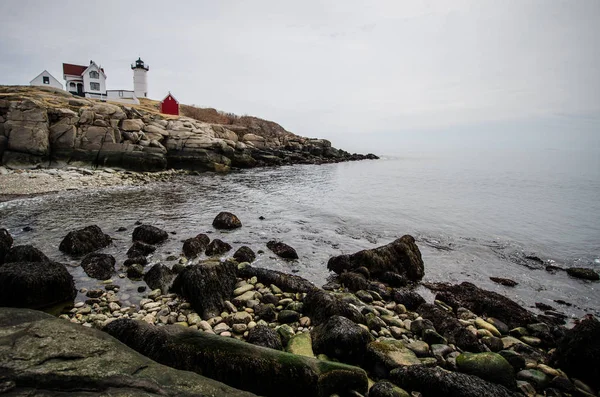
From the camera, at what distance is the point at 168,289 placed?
9.51 metres

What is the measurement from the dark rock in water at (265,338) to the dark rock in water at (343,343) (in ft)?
2.67

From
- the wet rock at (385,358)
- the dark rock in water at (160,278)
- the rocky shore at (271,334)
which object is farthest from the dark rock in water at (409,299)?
the dark rock in water at (160,278)

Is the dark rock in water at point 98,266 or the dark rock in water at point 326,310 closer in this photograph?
the dark rock in water at point 326,310

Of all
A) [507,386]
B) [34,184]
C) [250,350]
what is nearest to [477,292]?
[507,386]

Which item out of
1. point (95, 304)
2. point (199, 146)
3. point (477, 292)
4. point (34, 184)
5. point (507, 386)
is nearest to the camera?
point (507, 386)

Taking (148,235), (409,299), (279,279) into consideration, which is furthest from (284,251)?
(148,235)

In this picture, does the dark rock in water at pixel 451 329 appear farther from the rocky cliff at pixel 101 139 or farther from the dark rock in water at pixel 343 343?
the rocky cliff at pixel 101 139

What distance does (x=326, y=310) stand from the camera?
7.81 m

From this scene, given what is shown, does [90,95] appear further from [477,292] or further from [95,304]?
[477,292]

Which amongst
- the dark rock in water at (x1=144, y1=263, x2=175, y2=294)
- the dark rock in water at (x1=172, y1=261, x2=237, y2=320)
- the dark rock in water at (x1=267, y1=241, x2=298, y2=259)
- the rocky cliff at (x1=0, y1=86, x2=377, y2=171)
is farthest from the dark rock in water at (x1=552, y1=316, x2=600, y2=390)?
the rocky cliff at (x1=0, y1=86, x2=377, y2=171)

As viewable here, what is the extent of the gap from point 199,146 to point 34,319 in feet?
135

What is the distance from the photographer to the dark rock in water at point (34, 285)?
774 cm

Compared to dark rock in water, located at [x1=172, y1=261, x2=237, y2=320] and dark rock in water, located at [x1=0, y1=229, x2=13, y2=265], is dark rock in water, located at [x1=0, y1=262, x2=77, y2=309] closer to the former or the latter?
dark rock in water, located at [x1=172, y1=261, x2=237, y2=320]

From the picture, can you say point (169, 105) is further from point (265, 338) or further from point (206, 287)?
point (265, 338)
